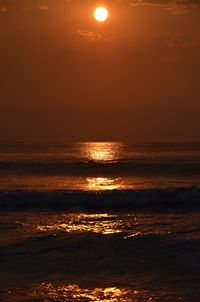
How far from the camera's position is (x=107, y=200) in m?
25.9

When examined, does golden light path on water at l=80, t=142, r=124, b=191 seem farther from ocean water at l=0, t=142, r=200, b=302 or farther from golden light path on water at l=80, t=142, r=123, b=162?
ocean water at l=0, t=142, r=200, b=302

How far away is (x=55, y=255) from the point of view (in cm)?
1307

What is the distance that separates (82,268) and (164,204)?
12925 millimetres

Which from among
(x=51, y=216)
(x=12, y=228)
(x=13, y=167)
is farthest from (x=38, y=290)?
(x=13, y=167)

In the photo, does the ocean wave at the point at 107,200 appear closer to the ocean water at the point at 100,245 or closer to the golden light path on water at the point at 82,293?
the ocean water at the point at 100,245

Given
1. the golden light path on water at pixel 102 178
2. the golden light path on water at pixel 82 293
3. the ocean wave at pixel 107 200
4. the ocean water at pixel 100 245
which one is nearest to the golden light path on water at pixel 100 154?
the golden light path on water at pixel 102 178

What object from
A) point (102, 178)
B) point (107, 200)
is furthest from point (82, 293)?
point (102, 178)

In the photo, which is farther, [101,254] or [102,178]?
[102,178]

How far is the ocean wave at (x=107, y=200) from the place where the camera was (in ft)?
76.7

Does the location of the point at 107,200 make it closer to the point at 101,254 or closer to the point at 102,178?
the point at 101,254

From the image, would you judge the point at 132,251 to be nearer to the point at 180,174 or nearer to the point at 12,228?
the point at 12,228

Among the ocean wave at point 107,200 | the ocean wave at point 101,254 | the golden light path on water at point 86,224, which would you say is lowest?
the ocean wave at point 101,254

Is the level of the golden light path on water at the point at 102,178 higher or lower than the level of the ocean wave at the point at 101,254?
higher

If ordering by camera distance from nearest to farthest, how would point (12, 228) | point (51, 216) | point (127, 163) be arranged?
point (12, 228), point (51, 216), point (127, 163)
